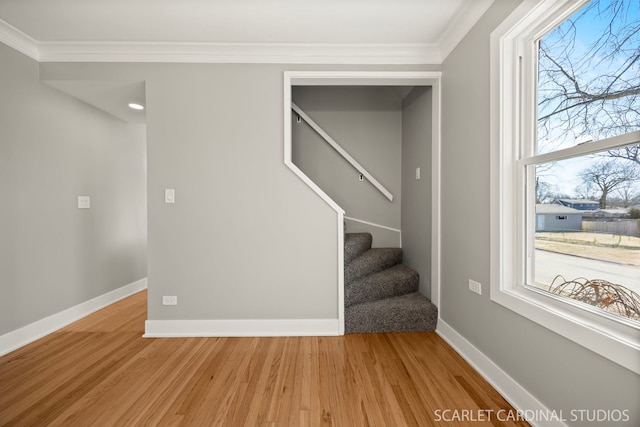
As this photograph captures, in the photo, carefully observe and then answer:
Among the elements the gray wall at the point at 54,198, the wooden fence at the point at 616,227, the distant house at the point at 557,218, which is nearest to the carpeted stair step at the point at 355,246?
the distant house at the point at 557,218

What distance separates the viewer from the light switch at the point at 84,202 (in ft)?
9.89

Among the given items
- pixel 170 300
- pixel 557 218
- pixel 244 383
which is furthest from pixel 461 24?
pixel 170 300

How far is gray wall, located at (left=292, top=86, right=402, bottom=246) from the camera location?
144 inches

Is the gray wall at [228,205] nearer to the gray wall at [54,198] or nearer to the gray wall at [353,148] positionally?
the gray wall at [54,198]

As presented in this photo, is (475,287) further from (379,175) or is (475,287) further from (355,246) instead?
(379,175)

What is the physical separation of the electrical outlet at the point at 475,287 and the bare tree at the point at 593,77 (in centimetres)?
100

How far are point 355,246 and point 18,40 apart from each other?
10.9 feet

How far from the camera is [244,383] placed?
6.27 ft

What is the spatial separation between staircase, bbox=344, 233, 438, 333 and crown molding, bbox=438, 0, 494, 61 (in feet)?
6.20

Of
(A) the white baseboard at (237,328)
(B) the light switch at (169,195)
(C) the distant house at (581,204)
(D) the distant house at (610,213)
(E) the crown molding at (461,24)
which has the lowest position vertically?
(A) the white baseboard at (237,328)

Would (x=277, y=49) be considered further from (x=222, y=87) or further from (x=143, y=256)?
(x=143, y=256)

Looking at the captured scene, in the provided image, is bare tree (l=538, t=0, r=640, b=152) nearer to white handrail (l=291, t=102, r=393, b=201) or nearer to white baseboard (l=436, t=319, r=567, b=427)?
white baseboard (l=436, t=319, r=567, b=427)

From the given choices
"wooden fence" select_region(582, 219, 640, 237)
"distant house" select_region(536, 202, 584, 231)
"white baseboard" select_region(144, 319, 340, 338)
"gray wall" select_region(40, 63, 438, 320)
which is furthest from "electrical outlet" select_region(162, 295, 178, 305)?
"wooden fence" select_region(582, 219, 640, 237)

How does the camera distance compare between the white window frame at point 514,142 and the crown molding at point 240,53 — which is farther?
the crown molding at point 240,53
